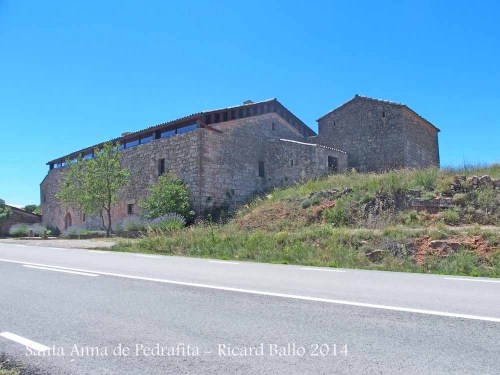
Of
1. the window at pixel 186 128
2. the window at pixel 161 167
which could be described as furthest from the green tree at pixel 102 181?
the window at pixel 186 128

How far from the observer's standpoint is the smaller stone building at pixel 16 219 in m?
38.7

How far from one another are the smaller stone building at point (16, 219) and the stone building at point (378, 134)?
30.2m

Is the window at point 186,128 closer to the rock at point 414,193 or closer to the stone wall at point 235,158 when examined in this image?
the stone wall at point 235,158

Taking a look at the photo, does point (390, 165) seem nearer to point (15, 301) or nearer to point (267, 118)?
point (267, 118)

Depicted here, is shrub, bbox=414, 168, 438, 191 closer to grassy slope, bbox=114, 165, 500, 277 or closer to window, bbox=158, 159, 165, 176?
grassy slope, bbox=114, 165, 500, 277

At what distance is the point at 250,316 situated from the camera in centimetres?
522

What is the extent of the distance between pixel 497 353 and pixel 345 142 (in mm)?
26084

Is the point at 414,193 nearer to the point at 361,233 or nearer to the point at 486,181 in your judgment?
the point at 486,181

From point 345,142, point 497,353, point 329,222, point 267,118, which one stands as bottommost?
point 497,353

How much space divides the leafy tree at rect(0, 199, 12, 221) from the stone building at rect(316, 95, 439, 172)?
29350mm

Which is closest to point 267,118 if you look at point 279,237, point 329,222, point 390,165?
point 390,165

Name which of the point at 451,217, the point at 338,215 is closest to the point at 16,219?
the point at 338,215

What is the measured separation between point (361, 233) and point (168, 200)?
14.1 m

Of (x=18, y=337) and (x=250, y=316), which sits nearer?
(x=18, y=337)
